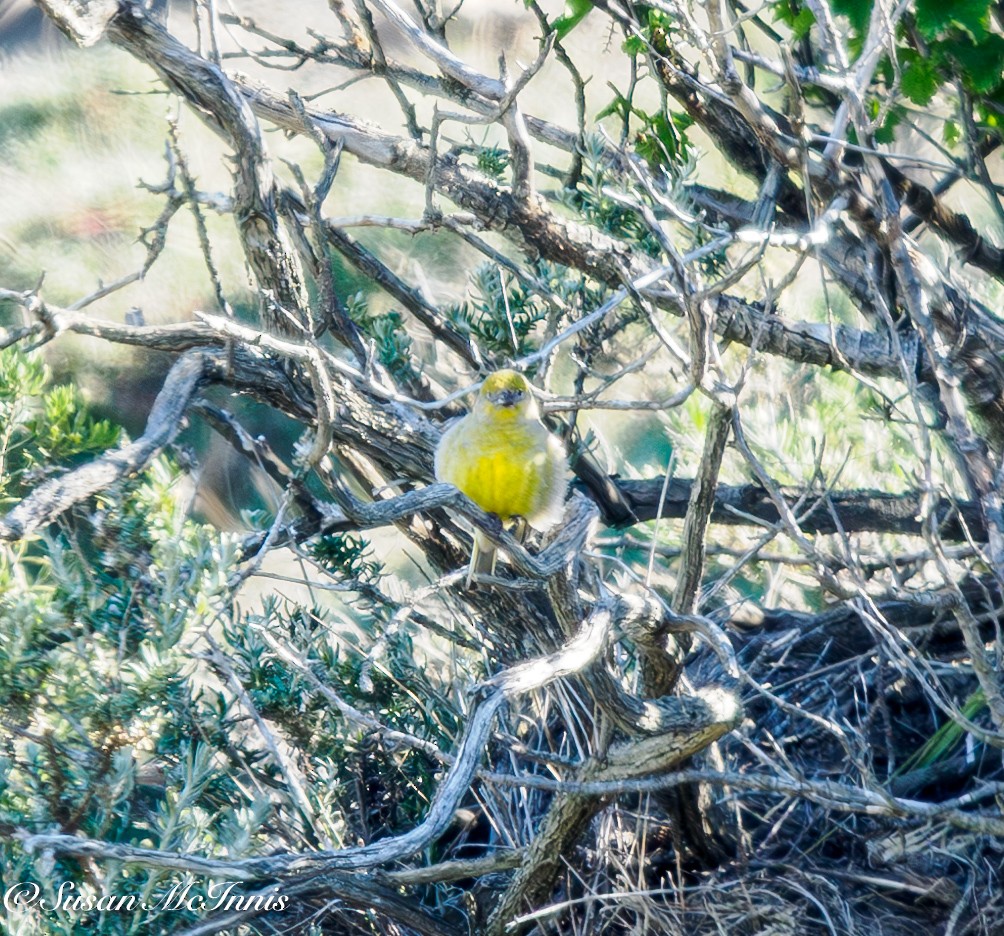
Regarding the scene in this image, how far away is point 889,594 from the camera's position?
193 inches

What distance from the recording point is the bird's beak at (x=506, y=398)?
387cm

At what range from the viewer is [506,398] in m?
3.87

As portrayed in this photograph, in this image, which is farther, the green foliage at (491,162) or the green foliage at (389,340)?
the green foliage at (491,162)

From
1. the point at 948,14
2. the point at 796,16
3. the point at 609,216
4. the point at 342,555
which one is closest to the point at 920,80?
the point at 948,14

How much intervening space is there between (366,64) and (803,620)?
120 inches

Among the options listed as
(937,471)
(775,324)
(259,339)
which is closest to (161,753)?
(259,339)

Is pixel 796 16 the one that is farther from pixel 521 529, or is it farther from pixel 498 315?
pixel 521 529

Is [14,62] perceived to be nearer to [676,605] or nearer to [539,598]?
[539,598]

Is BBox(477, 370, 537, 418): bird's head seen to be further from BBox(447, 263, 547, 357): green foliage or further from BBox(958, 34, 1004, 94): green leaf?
BBox(958, 34, 1004, 94): green leaf

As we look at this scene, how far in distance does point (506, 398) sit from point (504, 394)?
2 cm

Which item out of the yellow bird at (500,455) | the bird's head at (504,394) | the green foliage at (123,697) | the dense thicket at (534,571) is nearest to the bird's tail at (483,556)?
the yellow bird at (500,455)

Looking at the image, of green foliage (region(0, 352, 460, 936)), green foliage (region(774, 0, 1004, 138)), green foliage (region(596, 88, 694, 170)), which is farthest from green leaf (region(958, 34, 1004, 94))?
green foliage (region(0, 352, 460, 936))

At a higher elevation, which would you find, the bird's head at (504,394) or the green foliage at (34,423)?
the bird's head at (504,394)

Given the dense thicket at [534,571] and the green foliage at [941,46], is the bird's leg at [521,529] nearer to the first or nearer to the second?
the dense thicket at [534,571]
